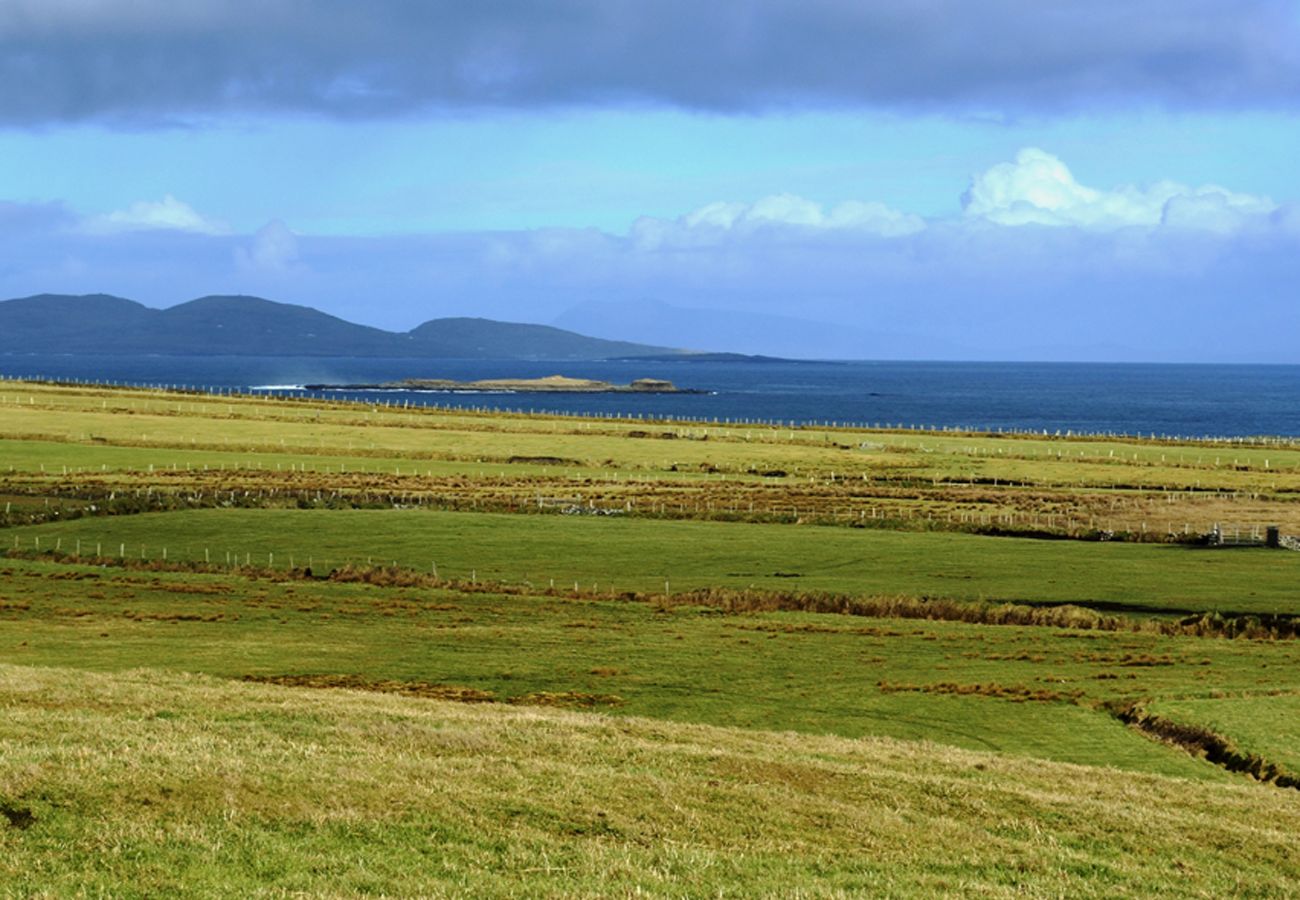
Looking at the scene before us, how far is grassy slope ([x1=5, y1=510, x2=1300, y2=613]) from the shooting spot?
186 feet

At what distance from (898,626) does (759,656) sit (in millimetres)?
8028

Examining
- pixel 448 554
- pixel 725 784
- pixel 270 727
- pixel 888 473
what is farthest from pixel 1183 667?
pixel 888 473

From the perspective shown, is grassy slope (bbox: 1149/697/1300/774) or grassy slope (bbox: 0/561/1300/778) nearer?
grassy slope (bbox: 1149/697/1300/774)

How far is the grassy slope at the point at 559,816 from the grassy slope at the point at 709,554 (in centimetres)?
3095

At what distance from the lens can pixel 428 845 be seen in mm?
18141

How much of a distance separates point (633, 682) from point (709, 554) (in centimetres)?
2702

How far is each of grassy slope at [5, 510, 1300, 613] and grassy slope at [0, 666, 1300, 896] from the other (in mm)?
30946

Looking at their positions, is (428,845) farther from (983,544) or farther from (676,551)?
(983,544)

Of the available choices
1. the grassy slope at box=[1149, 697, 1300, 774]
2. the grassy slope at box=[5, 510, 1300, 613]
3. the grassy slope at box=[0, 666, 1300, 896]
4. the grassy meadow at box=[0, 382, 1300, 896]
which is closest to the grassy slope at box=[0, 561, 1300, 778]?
the grassy meadow at box=[0, 382, 1300, 896]

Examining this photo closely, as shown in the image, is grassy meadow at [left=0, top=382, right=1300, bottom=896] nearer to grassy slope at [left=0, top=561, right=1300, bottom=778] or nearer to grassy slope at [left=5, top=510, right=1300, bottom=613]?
grassy slope at [left=0, top=561, right=1300, bottom=778]

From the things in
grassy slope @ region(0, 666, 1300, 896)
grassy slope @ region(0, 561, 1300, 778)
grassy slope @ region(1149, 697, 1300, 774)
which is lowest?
grassy slope @ region(0, 561, 1300, 778)

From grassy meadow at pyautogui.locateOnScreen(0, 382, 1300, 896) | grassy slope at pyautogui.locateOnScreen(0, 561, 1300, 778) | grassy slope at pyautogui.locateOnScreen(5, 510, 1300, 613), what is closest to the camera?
grassy meadow at pyautogui.locateOnScreen(0, 382, 1300, 896)

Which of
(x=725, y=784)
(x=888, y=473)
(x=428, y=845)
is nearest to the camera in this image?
(x=428, y=845)

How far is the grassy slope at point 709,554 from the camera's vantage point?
2228 inches
